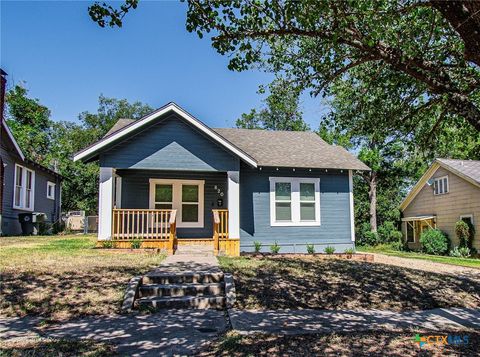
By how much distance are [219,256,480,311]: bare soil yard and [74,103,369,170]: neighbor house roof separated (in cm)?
487

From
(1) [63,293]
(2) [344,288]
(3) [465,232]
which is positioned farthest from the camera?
(3) [465,232]

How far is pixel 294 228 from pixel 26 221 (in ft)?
43.2

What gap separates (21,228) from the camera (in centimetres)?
1928

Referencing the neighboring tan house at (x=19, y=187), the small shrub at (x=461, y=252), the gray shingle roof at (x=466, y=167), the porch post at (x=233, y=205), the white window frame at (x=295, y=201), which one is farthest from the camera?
the gray shingle roof at (x=466, y=167)

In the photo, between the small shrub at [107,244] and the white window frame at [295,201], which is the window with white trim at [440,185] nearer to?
the white window frame at [295,201]

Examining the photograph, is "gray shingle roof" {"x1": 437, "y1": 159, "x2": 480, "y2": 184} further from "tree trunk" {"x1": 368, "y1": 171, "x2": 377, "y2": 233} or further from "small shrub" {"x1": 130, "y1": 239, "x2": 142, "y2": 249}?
"small shrub" {"x1": 130, "y1": 239, "x2": 142, "y2": 249}

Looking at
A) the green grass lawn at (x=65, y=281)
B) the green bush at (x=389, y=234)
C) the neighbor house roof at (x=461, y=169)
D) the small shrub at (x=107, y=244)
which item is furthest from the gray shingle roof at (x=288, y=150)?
the green bush at (x=389, y=234)

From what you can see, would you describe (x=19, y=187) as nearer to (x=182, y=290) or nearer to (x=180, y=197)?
(x=180, y=197)

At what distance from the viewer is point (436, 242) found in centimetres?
2211

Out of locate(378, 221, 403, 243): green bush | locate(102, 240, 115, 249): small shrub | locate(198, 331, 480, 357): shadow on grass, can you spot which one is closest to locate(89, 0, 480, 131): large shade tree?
locate(198, 331, 480, 357): shadow on grass

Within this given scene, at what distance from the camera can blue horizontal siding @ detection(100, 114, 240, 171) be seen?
483 inches

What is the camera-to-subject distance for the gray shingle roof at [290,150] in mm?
14477

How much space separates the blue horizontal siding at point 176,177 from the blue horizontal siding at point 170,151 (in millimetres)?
2064

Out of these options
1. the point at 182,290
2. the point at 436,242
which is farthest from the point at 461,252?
the point at 182,290
